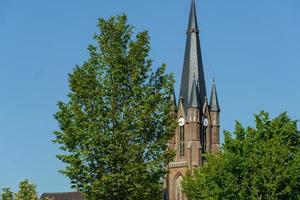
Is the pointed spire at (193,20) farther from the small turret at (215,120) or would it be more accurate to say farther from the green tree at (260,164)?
the green tree at (260,164)

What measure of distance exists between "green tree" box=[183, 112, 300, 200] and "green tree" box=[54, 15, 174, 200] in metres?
12.7

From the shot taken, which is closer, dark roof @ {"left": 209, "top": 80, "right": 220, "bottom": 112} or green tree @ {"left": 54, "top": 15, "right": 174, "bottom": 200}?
green tree @ {"left": 54, "top": 15, "right": 174, "bottom": 200}

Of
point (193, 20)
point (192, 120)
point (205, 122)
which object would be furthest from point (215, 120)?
point (193, 20)

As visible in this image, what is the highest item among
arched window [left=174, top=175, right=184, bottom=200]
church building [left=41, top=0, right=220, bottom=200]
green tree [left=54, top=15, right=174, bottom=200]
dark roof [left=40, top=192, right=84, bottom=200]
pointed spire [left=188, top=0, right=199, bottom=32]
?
pointed spire [left=188, top=0, right=199, bottom=32]

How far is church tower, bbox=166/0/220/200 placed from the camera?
350ft

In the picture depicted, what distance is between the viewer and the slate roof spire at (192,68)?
109 meters

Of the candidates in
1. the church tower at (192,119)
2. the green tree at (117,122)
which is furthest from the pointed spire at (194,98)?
the green tree at (117,122)

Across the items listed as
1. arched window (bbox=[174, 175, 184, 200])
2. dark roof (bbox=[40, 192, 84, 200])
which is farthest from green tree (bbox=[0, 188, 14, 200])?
arched window (bbox=[174, 175, 184, 200])

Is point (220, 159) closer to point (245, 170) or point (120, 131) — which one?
point (245, 170)

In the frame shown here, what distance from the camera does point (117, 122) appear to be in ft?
99.6

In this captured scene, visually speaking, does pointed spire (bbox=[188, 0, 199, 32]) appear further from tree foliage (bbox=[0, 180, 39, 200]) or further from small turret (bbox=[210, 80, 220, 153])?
tree foliage (bbox=[0, 180, 39, 200])

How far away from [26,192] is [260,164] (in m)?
15.6

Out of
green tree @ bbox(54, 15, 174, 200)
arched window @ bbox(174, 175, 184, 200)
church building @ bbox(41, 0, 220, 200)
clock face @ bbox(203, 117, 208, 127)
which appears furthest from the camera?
clock face @ bbox(203, 117, 208, 127)

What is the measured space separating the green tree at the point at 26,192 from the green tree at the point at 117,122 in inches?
606
